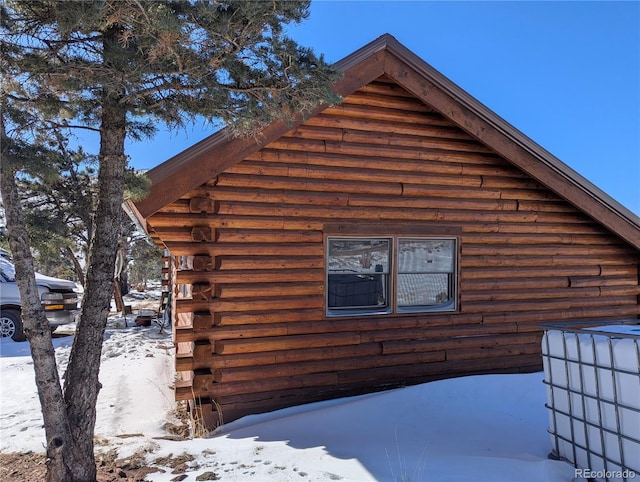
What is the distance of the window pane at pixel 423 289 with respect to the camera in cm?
663

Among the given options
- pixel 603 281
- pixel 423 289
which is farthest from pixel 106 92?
pixel 603 281

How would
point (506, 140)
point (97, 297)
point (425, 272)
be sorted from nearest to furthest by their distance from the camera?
point (97, 297), point (506, 140), point (425, 272)

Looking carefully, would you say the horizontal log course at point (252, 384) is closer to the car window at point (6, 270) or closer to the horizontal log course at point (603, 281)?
the horizontal log course at point (603, 281)

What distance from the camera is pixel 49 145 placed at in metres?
4.32

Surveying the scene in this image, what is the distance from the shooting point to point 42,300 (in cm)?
1197

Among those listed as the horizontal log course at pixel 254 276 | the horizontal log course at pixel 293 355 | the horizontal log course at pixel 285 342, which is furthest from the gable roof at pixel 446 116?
the horizontal log course at pixel 293 355

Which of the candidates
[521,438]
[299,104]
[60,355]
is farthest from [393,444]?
[60,355]

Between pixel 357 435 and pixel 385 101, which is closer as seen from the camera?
pixel 357 435

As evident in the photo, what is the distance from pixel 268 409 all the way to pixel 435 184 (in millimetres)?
3978

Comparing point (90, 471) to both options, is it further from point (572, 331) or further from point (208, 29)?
point (572, 331)

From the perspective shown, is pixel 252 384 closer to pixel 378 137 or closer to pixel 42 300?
pixel 378 137

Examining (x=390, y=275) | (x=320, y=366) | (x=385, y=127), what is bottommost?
(x=320, y=366)

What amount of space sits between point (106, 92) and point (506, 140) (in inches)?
211

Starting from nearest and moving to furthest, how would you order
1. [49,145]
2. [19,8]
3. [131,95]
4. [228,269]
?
[19,8] → [131,95] → [49,145] → [228,269]
